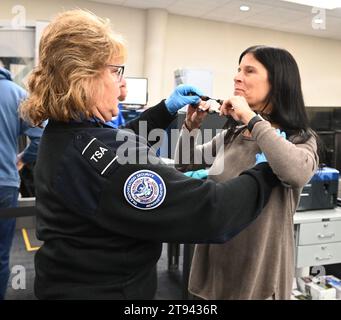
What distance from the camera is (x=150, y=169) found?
723 mm

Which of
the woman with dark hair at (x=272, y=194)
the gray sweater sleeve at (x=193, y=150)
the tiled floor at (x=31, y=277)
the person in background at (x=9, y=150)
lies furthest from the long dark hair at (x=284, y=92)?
the tiled floor at (x=31, y=277)

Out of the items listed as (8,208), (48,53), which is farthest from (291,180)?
(8,208)

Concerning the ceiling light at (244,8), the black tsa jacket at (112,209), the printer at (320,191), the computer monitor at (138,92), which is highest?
the ceiling light at (244,8)

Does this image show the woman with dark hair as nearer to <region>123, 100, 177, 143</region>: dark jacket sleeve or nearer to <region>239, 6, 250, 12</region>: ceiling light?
<region>123, 100, 177, 143</region>: dark jacket sleeve

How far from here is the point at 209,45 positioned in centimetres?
649

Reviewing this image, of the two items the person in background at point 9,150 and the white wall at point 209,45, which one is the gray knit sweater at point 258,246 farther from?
the white wall at point 209,45

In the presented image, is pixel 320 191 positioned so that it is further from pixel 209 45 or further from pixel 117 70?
pixel 209 45

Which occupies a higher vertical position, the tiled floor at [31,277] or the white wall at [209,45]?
the white wall at [209,45]

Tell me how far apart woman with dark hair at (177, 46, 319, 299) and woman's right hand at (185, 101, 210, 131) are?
0.13 m

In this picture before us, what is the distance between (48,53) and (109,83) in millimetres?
143

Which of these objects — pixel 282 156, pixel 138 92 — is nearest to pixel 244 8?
pixel 138 92

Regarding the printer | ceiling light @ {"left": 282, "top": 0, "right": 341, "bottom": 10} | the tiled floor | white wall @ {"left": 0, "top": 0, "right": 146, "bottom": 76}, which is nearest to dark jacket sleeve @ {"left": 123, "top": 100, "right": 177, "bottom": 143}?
the tiled floor

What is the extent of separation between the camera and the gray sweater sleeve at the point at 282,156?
2.95 ft

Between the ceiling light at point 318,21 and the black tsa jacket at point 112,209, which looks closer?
the black tsa jacket at point 112,209
